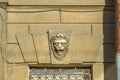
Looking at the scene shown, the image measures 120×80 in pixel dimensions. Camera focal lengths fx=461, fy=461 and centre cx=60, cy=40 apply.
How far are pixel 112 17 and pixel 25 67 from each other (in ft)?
6.80

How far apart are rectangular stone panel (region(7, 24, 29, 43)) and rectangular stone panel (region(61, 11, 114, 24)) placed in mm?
803

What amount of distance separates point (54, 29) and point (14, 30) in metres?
0.83

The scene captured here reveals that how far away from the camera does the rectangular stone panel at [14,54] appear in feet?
30.9

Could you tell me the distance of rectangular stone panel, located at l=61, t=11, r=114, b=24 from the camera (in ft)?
31.3

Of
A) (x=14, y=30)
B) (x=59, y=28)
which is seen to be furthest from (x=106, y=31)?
(x=14, y=30)

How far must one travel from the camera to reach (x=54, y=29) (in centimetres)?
951

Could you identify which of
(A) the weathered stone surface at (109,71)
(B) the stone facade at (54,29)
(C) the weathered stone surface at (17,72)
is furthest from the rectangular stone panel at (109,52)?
(C) the weathered stone surface at (17,72)

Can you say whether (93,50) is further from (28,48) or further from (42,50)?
(28,48)

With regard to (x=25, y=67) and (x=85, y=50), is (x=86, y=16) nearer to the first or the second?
(x=85, y=50)

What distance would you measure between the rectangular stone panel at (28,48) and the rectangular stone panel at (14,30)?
144 millimetres

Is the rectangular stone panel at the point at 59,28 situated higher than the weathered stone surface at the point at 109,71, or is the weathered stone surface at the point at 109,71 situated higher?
the rectangular stone panel at the point at 59,28

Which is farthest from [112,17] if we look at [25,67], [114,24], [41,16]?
[25,67]

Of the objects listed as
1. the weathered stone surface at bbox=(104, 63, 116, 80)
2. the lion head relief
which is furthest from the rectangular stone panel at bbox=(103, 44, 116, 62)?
the lion head relief

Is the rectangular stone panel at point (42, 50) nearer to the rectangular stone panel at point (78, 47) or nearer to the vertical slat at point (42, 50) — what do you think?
the vertical slat at point (42, 50)
